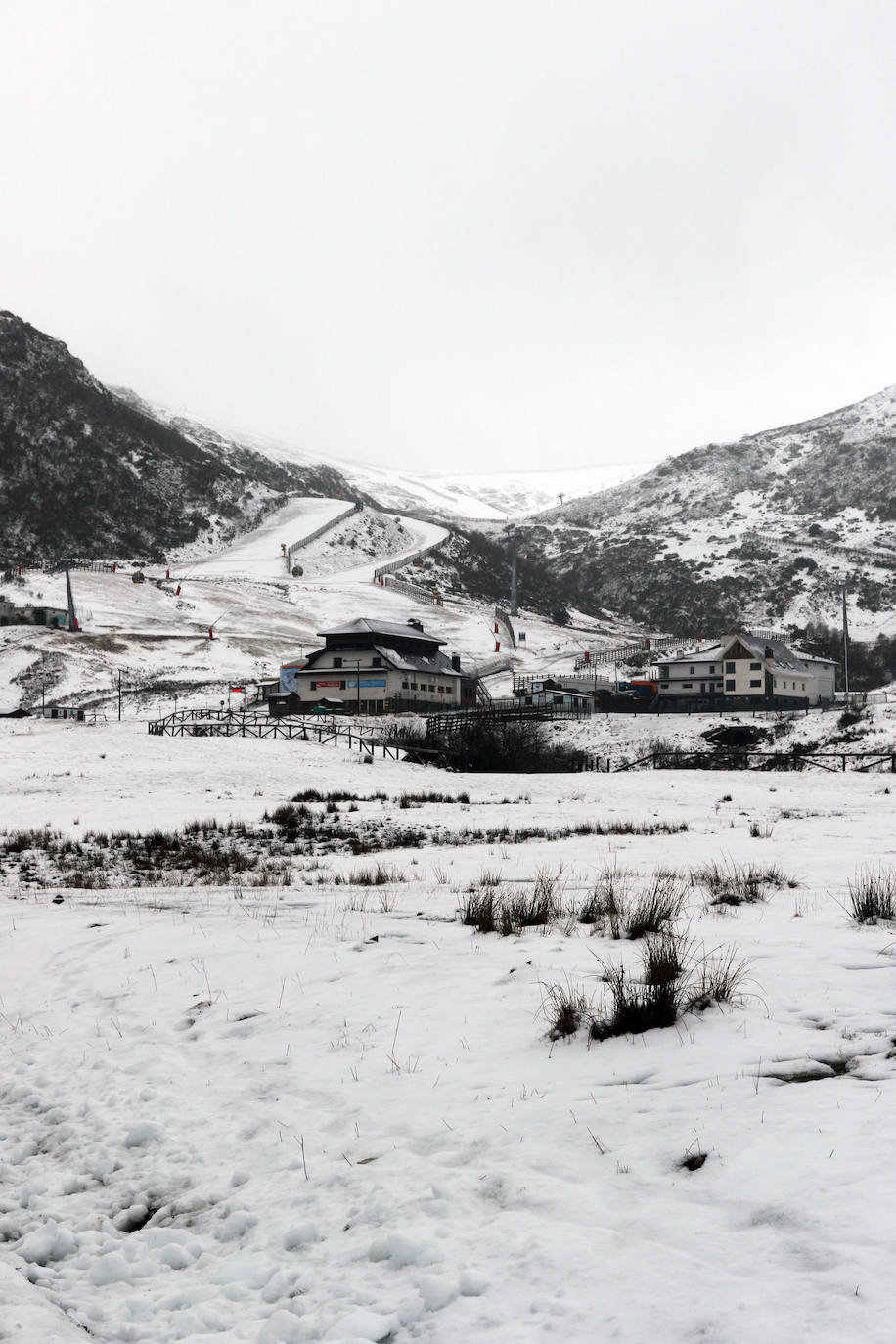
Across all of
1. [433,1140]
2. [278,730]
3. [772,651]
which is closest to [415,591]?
[772,651]

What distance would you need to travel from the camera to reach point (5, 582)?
103875 millimetres

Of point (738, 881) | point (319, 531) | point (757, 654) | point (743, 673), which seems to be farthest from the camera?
point (319, 531)

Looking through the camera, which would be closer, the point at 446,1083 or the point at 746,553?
the point at 446,1083

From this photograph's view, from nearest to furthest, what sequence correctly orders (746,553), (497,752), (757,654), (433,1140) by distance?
(433,1140) < (497,752) < (757,654) < (746,553)

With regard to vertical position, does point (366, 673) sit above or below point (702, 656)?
below

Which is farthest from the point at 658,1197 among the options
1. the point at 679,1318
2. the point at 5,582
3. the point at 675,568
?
the point at 675,568

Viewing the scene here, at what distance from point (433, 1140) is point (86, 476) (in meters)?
165

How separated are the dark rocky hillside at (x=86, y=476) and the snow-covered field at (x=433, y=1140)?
455 ft

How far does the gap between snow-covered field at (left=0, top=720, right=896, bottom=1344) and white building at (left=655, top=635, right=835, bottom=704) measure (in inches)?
2819

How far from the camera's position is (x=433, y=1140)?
4836 mm

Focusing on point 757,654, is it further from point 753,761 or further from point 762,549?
point 762,549

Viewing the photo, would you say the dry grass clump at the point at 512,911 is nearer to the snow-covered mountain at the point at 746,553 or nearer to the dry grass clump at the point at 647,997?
the dry grass clump at the point at 647,997

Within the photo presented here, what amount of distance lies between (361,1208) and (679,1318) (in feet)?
5.59

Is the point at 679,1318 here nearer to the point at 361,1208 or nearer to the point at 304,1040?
the point at 361,1208
